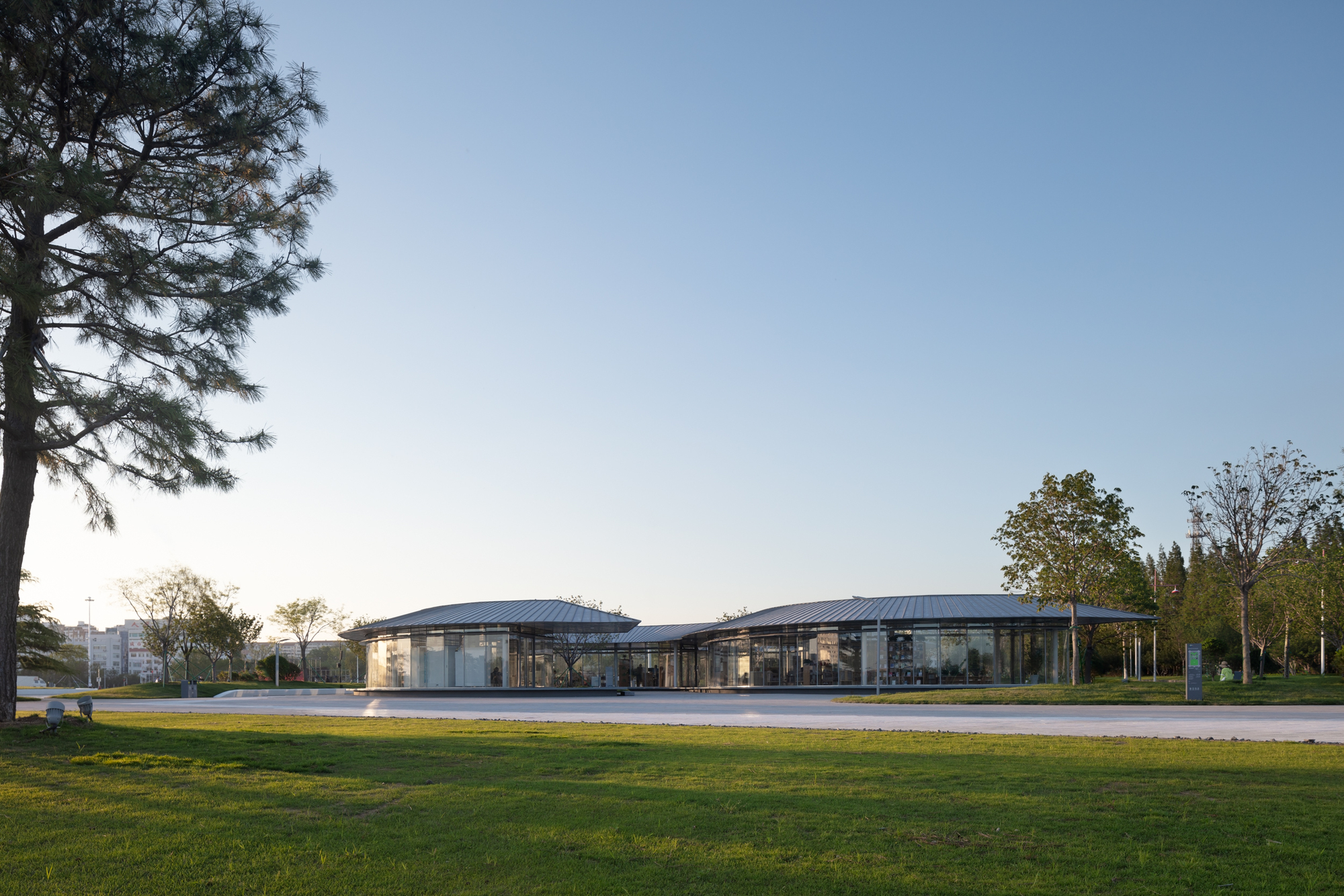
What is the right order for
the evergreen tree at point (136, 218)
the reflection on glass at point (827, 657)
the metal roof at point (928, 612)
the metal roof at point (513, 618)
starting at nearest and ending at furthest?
the evergreen tree at point (136, 218) → the metal roof at point (928, 612) → the reflection on glass at point (827, 657) → the metal roof at point (513, 618)

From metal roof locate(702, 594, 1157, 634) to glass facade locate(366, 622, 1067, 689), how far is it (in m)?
0.66

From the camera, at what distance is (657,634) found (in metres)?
58.3

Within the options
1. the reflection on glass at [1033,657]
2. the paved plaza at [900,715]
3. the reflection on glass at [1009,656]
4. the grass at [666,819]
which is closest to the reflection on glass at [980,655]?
the reflection on glass at [1009,656]

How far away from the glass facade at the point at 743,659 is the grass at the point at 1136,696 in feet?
25.7

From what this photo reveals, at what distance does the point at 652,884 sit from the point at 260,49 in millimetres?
14169

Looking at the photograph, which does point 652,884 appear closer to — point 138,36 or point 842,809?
point 842,809

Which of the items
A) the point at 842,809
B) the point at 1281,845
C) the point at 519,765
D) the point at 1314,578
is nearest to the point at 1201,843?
the point at 1281,845

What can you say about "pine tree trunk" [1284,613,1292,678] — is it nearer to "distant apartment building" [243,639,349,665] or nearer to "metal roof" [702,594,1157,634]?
"metal roof" [702,594,1157,634]

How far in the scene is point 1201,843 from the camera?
25.2 ft

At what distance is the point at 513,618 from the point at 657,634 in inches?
509

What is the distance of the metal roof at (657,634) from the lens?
185 ft

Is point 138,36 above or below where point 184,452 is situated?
above

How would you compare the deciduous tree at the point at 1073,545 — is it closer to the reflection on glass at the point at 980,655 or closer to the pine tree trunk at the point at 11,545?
the reflection on glass at the point at 980,655

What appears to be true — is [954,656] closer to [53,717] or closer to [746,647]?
[746,647]
